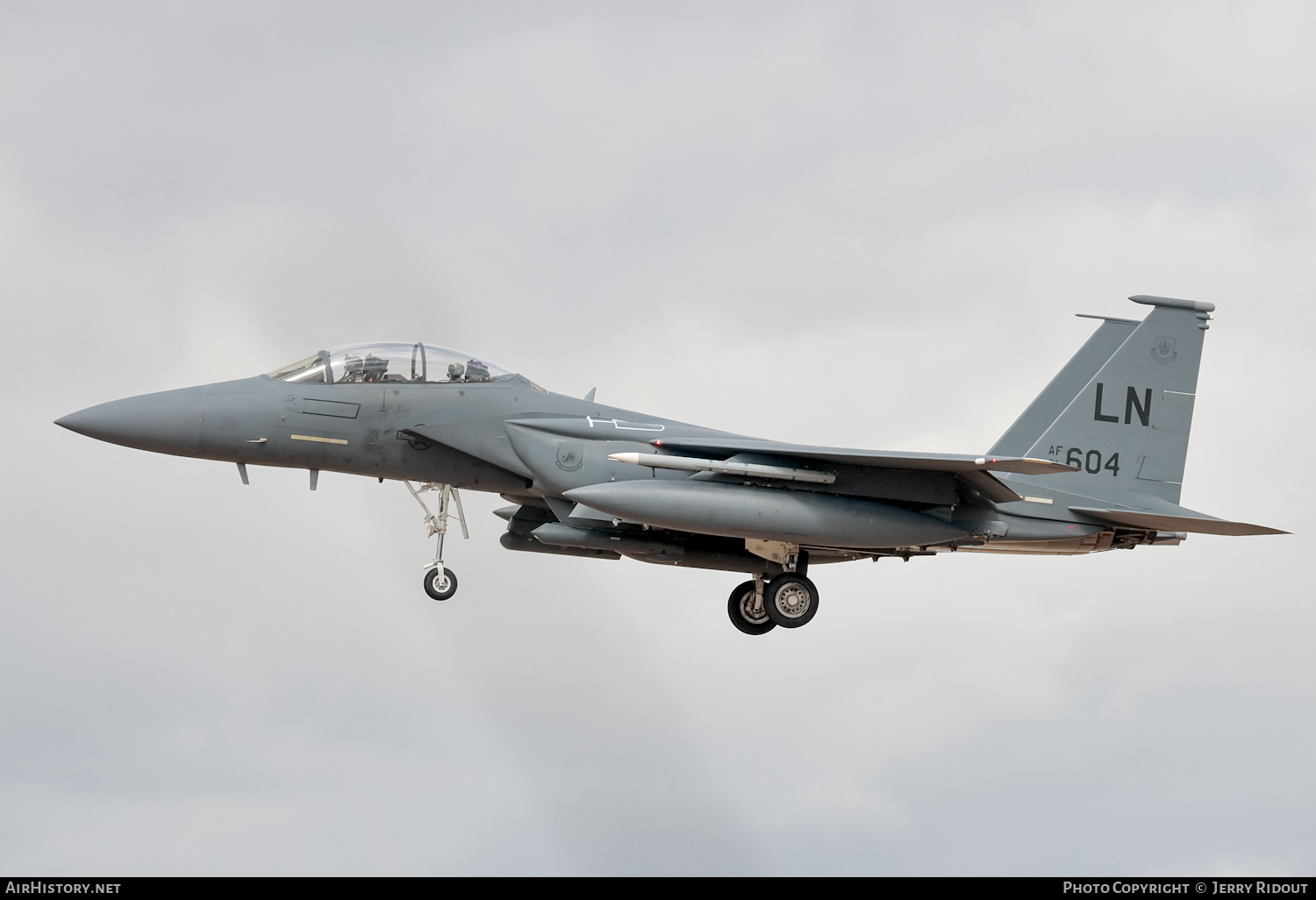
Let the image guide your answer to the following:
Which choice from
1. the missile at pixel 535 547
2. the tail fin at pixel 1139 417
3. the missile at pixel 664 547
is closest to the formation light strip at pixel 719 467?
the missile at pixel 664 547

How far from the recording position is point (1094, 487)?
1966 cm

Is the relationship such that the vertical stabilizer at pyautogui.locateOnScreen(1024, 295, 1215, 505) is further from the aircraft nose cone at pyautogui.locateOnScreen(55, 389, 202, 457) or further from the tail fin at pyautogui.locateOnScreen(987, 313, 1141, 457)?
the aircraft nose cone at pyautogui.locateOnScreen(55, 389, 202, 457)

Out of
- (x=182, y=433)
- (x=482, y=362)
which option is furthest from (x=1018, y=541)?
(x=182, y=433)

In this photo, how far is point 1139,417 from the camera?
20.0 metres

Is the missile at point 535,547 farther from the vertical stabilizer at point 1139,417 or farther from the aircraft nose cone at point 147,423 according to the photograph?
the vertical stabilizer at point 1139,417

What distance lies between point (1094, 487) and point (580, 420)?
655cm

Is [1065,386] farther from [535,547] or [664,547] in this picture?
[535,547]

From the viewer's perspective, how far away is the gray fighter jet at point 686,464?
17688mm

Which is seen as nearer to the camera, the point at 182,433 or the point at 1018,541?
the point at 182,433

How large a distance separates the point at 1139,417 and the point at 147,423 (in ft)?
39.8

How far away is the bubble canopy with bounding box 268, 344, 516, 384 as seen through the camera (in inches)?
720

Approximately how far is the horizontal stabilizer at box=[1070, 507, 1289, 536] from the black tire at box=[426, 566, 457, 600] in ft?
25.0

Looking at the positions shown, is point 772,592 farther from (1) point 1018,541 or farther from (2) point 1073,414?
(2) point 1073,414

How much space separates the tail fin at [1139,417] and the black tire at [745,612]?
13.2 feet
